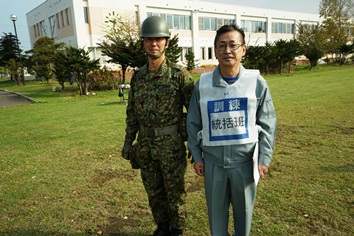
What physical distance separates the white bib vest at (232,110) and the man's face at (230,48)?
14 cm

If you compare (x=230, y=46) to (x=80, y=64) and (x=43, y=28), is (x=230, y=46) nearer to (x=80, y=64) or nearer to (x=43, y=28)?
(x=80, y=64)

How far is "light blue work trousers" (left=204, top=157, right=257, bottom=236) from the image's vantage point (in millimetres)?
2084

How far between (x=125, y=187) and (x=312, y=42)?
33199 mm

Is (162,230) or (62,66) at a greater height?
(62,66)

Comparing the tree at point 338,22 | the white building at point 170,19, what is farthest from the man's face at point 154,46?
the tree at point 338,22

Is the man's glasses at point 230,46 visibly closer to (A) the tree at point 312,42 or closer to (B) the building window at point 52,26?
(A) the tree at point 312,42

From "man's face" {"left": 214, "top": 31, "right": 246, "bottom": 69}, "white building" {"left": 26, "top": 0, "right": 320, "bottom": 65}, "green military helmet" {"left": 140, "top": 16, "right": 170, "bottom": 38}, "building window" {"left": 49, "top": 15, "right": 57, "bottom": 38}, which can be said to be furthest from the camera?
"building window" {"left": 49, "top": 15, "right": 57, "bottom": 38}

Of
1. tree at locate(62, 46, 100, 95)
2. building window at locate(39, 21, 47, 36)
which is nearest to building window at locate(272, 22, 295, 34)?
building window at locate(39, 21, 47, 36)

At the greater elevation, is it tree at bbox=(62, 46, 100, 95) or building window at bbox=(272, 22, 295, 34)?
building window at bbox=(272, 22, 295, 34)

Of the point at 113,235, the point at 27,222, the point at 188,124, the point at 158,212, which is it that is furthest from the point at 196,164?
the point at 27,222

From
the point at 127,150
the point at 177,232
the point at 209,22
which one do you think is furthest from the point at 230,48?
the point at 209,22

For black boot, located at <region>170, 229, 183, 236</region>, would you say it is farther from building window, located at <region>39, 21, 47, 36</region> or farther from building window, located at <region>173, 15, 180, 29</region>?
building window, located at <region>39, 21, 47, 36</region>

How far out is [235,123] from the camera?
2.03 m

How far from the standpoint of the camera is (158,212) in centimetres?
271
